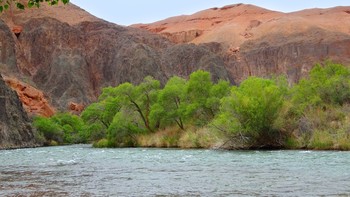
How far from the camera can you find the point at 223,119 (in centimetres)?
3797

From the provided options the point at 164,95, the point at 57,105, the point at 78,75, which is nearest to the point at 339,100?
the point at 164,95

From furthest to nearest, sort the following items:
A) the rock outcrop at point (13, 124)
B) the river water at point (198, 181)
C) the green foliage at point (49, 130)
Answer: the green foliage at point (49, 130)
the rock outcrop at point (13, 124)
the river water at point (198, 181)

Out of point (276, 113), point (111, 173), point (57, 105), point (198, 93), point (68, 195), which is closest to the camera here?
point (68, 195)

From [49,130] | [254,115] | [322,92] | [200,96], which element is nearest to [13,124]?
[49,130]

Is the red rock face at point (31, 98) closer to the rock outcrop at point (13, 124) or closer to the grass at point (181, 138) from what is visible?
the rock outcrop at point (13, 124)

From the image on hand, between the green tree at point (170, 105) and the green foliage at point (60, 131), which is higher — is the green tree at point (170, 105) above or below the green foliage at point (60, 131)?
above

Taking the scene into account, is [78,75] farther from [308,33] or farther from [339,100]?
[339,100]

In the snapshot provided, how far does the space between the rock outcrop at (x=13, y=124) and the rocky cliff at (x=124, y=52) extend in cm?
3788

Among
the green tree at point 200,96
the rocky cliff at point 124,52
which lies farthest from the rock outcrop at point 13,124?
the rocky cliff at point 124,52

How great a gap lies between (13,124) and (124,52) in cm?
6517

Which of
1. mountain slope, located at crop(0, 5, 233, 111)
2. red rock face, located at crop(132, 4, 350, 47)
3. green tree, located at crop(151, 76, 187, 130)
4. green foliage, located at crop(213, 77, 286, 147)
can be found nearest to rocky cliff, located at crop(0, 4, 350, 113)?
mountain slope, located at crop(0, 5, 233, 111)

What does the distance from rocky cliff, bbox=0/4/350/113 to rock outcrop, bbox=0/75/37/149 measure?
1491 inches

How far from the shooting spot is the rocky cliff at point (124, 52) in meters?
125

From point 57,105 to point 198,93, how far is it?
68.2 meters
